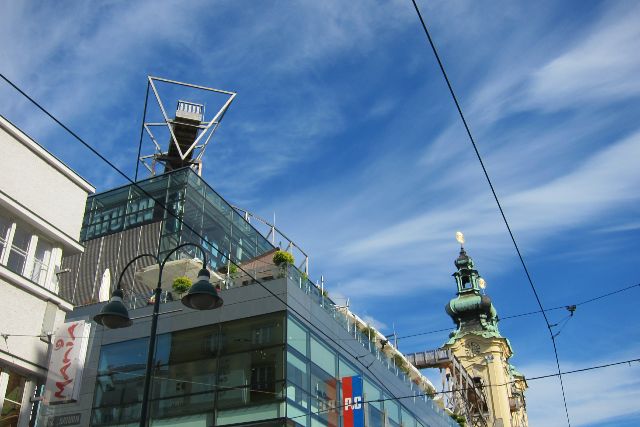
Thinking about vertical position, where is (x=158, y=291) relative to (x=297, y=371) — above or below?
below

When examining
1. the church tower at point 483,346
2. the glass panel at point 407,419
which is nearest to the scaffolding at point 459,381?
the church tower at point 483,346

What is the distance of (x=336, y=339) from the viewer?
2761cm

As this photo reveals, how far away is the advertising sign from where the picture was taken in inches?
717

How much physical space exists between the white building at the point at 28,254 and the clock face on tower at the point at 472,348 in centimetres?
6568

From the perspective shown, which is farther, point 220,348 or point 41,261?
point 220,348

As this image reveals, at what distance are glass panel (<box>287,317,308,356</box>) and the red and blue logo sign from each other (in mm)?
3045

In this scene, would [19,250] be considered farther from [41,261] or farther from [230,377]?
[230,377]

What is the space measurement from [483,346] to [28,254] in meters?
67.3

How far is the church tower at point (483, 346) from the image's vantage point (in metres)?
74.9

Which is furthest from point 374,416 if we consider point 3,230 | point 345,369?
point 3,230

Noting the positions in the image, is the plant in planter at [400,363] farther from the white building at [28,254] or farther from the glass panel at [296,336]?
the white building at [28,254]

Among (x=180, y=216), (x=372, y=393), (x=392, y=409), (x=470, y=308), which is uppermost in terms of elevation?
(x=470, y=308)

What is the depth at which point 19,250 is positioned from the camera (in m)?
18.9

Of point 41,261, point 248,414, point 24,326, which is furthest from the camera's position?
point 248,414
